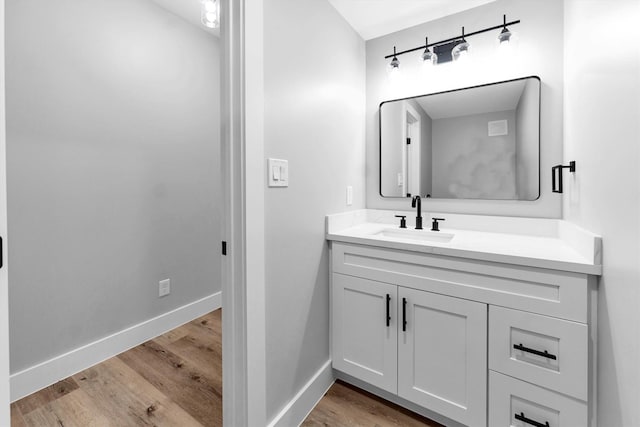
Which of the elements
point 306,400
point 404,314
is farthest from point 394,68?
point 306,400

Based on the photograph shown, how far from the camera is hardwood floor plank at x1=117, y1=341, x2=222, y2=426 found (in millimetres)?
1501

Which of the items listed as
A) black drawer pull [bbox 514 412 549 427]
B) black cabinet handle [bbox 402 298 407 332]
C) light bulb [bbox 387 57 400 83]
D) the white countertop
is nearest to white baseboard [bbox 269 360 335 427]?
black cabinet handle [bbox 402 298 407 332]

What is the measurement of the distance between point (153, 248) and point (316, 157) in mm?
1477

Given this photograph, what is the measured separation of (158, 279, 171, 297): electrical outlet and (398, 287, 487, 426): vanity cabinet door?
1790 mm

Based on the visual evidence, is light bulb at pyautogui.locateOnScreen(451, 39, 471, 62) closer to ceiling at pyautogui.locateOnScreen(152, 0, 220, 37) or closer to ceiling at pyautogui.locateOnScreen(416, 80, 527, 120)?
ceiling at pyautogui.locateOnScreen(416, 80, 527, 120)

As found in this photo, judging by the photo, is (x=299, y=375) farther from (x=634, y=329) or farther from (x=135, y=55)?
(x=135, y=55)

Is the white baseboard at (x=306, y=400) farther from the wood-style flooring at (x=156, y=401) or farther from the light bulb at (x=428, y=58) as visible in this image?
the light bulb at (x=428, y=58)

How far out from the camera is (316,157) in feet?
5.16

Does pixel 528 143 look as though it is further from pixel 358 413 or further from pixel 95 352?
pixel 95 352

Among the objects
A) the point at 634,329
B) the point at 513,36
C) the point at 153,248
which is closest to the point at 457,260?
the point at 634,329

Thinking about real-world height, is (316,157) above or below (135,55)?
below

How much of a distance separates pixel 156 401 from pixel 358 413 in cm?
106

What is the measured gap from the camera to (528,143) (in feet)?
5.41

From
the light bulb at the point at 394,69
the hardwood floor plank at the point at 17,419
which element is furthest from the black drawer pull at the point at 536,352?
the hardwood floor plank at the point at 17,419
